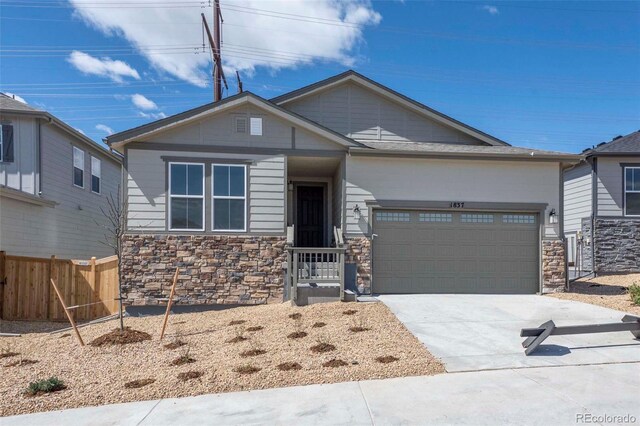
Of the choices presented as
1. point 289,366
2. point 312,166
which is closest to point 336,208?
point 312,166

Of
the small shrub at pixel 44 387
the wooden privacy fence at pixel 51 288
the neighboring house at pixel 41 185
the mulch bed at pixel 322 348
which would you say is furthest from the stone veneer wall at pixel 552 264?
the neighboring house at pixel 41 185

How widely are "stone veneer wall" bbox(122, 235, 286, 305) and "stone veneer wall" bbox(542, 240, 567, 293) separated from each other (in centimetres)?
662

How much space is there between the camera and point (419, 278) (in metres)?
10.2

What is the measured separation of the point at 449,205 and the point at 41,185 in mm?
11568

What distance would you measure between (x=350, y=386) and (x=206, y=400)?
1624 millimetres

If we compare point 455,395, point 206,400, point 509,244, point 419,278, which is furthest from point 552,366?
point 509,244

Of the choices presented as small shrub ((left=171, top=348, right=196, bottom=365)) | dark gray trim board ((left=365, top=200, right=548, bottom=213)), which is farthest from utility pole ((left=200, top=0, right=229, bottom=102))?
small shrub ((left=171, top=348, right=196, bottom=365))

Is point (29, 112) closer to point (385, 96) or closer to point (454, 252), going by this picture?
point (385, 96)

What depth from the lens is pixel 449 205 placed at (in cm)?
1027

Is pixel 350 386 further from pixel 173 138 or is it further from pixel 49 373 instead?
pixel 173 138

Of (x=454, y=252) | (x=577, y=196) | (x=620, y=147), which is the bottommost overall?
(x=454, y=252)

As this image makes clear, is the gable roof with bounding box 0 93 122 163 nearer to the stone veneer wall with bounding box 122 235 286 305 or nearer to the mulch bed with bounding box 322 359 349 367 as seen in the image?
the stone veneer wall with bounding box 122 235 286 305

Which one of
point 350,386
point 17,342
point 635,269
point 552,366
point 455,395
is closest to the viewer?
point 455,395

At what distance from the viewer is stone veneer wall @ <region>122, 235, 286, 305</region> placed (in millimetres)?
9492
